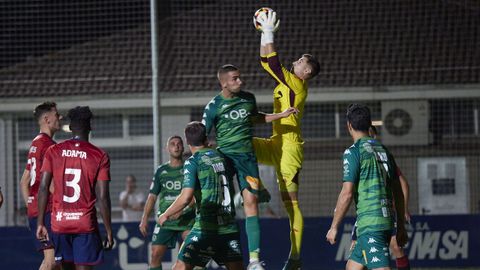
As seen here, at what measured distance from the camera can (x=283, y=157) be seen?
11562mm

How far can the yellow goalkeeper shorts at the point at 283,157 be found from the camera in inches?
452

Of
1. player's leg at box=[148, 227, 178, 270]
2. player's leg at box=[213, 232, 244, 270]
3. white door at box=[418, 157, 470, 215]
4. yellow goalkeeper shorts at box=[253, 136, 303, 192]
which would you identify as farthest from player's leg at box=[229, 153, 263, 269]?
white door at box=[418, 157, 470, 215]

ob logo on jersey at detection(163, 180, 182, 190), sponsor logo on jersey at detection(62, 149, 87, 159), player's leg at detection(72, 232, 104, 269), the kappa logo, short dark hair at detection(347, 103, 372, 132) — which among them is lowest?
player's leg at detection(72, 232, 104, 269)

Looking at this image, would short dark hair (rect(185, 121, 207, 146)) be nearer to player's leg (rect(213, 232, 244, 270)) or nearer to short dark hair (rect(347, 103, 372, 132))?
player's leg (rect(213, 232, 244, 270))

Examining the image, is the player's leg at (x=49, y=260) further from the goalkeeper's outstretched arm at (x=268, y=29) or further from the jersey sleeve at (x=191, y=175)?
the goalkeeper's outstretched arm at (x=268, y=29)

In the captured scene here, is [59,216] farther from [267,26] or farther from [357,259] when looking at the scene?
[267,26]

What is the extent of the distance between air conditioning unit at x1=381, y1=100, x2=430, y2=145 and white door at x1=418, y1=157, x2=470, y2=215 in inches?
23.5

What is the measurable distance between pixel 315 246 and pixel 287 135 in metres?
5.31

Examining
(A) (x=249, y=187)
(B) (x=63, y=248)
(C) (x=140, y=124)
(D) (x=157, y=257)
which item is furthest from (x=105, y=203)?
(C) (x=140, y=124)

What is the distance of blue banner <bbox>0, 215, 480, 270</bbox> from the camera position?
1642 cm

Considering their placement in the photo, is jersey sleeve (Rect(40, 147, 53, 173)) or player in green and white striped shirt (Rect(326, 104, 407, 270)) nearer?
player in green and white striped shirt (Rect(326, 104, 407, 270))

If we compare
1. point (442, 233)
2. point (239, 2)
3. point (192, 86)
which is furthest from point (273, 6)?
point (442, 233)

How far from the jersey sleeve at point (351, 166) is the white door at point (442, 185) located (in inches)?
520

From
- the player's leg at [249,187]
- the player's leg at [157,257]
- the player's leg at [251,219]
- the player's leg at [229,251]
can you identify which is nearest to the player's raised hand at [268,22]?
the player's leg at [249,187]
